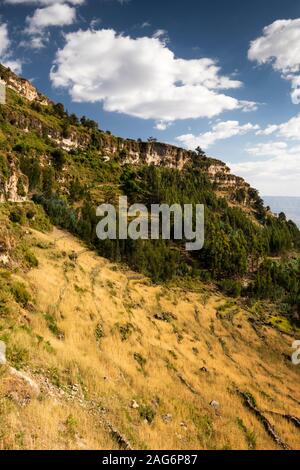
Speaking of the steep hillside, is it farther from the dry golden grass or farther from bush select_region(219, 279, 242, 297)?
bush select_region(219, 279, 242, 297)

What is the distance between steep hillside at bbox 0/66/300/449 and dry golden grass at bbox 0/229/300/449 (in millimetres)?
98

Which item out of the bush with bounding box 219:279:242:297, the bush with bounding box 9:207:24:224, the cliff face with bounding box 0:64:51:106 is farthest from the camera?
the cliff face with bounding box 0:64:51:106

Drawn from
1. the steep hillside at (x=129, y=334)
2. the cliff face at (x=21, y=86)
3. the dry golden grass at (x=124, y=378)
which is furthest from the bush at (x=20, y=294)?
the cliff face at (x=21, y=86)

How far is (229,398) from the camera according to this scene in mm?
29969

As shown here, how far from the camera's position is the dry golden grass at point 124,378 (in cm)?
1267

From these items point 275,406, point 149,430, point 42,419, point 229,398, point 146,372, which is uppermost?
point 42,419

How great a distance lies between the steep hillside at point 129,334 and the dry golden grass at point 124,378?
98mm

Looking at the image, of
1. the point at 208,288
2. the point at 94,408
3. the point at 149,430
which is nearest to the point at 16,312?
the point at 94,408

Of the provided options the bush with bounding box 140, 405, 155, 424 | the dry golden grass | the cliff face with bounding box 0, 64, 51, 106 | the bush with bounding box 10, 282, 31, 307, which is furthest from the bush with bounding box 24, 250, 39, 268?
the cliff face with bounding box 0, 64, 51, 106

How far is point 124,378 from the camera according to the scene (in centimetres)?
2270

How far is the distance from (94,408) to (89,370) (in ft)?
13.5

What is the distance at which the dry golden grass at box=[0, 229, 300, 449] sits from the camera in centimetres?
1267

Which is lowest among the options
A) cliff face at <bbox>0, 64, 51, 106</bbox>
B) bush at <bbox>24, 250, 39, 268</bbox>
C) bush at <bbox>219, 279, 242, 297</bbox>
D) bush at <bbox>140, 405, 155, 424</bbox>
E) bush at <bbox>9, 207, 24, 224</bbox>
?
bush at <bbox>219, 279, 242, 297</bbox>
